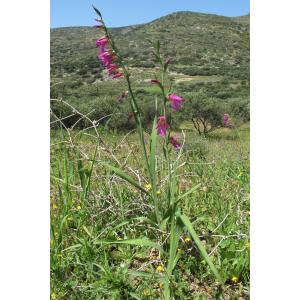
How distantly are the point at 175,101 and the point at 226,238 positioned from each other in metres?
0.48

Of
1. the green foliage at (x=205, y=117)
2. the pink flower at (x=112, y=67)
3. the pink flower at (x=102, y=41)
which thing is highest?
the pink flower at (x=102, y=41)

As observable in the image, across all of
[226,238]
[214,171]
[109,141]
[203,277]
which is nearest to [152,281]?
[203,277]

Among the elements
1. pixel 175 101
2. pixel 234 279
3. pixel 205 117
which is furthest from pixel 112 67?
pixel 205 117

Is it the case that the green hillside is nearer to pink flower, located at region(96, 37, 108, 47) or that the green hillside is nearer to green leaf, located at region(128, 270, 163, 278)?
pink flower, located at region(96, 37, 108, 47)

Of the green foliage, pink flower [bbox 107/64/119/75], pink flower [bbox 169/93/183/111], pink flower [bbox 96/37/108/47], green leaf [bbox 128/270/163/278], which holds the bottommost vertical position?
green leaf [bbox 128/270/163/278]

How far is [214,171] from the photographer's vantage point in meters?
1.90

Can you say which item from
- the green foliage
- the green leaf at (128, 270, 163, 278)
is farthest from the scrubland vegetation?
the green foliage

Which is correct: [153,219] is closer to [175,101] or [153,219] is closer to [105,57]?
[175,101]

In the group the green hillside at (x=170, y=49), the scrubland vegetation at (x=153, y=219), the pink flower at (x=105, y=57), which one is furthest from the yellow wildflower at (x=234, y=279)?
the pink flower at (x=105, y=57)

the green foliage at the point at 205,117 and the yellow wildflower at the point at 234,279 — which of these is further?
the green foliage at the point at 205,117

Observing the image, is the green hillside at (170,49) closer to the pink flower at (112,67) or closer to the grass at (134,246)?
the pink flower at (112,67)

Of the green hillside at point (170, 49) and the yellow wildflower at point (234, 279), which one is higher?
the green hillside at point (170, 49)

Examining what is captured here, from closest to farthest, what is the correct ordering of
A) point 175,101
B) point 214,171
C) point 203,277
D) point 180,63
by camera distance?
point 175,101, point 203,277, point 180,63, point 214,171
